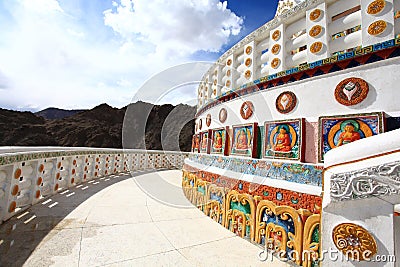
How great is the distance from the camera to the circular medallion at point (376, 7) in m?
2.58

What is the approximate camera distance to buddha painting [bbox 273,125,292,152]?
3.21 m

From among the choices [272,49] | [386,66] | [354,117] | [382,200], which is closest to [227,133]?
[272,49]

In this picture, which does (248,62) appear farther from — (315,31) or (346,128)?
(346,128)

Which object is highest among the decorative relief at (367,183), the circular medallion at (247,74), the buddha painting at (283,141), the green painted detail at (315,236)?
the circular medallion at (247,74)

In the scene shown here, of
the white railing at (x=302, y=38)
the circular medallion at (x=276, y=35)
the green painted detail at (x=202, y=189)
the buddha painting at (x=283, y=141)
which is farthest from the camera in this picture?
the green painted detail at (x=202, y=189)

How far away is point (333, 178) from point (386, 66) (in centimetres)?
183

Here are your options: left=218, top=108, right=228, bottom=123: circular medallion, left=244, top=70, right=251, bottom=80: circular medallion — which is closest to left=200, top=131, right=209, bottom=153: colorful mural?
left=218, top=108, right=228, bottom=123: circular medallion

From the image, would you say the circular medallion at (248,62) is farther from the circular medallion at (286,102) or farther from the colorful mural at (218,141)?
the colorful mural at (218,141)

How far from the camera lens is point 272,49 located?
3.78m

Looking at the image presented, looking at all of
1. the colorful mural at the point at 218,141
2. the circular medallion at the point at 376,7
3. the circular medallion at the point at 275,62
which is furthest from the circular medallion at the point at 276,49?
the colorful mural at the point at 218,141

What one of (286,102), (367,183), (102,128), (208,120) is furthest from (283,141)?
(102,128)

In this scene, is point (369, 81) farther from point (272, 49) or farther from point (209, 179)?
point (209, 179)

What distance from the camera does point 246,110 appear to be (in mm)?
4121

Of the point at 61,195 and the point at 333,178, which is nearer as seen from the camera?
the point at 333,178
